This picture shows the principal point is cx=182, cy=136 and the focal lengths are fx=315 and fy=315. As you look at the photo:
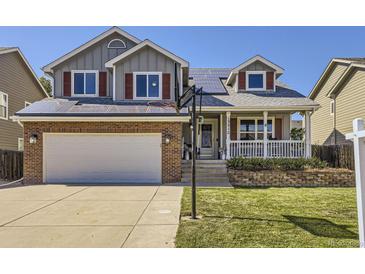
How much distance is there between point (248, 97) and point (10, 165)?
12257mm

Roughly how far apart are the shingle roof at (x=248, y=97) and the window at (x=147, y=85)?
2.51 meters

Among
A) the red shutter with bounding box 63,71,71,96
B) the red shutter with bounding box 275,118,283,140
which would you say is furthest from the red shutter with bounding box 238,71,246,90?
the red shutter with bounding box 63,71,71,96

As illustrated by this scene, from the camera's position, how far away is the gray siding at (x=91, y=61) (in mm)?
16812

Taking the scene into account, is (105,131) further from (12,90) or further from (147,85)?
(12,90)

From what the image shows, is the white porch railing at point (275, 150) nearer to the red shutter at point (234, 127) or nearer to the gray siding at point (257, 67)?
the red shutter at point (234, 127)

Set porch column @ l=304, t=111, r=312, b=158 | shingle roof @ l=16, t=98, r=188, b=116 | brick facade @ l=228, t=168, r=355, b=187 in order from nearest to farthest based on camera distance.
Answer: brick facade @ l=228, t=168, r=355, b=187, shingle roof @ l=16, t=98, r=188, b=116, porch column @ l=304, t=111, r=312, b=158

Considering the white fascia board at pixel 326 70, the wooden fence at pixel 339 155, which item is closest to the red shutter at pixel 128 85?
the wooden fence at pixel 339 155

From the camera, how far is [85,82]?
664 inches

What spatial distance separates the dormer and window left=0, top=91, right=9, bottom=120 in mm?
13771

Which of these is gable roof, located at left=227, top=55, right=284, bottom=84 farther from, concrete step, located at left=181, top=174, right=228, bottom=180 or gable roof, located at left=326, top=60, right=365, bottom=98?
concrete step, located at left=181, top=174, right=228, bottom=180

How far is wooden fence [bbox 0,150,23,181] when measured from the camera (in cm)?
1456

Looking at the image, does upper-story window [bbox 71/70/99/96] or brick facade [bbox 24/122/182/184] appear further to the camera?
upper-story window [bbox 71/70/99/96]

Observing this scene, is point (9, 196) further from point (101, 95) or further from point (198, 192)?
point (101, 95)
